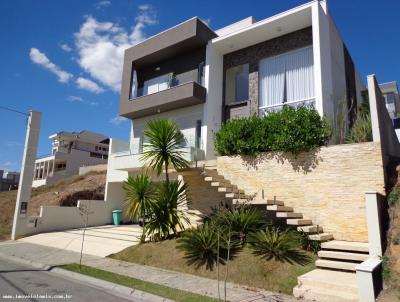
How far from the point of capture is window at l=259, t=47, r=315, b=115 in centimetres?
1520

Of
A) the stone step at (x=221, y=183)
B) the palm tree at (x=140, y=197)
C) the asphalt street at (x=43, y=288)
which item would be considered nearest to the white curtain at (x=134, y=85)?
the palm tree at (x=140, y=197)

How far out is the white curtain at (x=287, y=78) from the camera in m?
15.3

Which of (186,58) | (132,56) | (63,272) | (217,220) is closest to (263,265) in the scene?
(217,220)

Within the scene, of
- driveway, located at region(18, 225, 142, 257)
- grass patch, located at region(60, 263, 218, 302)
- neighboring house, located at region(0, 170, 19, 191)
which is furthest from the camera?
neighboring house, located at region(0, 170, 19, 191)

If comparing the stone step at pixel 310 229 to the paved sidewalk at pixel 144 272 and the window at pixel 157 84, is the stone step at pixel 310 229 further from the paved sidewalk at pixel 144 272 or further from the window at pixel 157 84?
the window at pixel 157 84

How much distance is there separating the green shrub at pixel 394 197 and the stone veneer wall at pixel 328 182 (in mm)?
326

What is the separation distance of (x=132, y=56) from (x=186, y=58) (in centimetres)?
397

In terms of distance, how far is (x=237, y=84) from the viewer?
1978 centimetres

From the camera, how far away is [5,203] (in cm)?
2356

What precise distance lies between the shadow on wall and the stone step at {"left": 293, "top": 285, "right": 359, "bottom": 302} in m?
4.96

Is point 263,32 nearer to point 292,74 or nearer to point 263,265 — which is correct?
point 292,74

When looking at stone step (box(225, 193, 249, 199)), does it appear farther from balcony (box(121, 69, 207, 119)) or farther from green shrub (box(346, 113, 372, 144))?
balcony (box(121, 69, 207, 119))

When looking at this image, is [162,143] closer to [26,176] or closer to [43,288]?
[43,288]

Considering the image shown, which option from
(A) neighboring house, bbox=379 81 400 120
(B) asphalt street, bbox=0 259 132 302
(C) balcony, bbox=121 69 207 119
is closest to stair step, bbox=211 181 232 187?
(B) asphalt street, bbox=0 259 132 302
